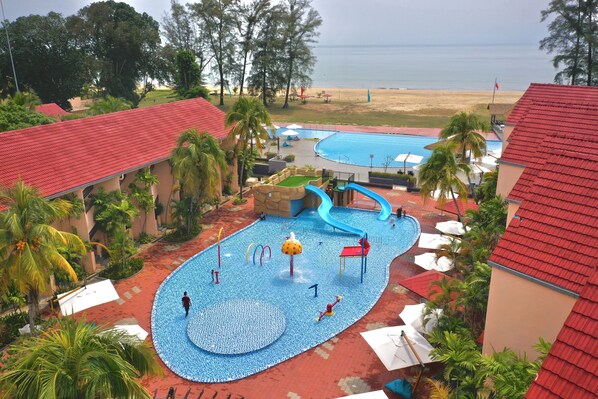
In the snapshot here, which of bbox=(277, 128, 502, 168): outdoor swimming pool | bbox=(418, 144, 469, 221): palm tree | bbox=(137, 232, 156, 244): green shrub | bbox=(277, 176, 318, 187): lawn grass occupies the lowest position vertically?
bbox=(137, 232, 156, 244): green shrub

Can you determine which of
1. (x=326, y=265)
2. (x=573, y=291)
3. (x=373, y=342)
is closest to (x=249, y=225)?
(x=326, y=265)

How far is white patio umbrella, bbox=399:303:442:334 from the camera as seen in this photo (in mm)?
17095

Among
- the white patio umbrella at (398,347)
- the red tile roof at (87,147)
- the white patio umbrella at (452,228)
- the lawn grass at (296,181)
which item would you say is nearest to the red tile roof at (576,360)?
the white patio umbrella at (398,347)

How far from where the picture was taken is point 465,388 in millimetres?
12586

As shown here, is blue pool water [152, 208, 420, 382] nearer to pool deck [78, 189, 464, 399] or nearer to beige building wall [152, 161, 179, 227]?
pool deck [78, 189, 464, 399]

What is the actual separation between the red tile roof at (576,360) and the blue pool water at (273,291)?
1113 centimetres

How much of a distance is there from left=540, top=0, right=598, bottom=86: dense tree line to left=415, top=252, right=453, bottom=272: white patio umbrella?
48.1 m

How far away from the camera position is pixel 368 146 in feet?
187

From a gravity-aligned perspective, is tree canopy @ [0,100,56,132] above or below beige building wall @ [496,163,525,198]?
above

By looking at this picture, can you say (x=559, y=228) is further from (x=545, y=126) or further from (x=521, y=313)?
(x=545, y=126)

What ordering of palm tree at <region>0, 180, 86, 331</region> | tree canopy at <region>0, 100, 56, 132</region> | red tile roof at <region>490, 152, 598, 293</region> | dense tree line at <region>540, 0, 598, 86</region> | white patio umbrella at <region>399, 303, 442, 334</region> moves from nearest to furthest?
red tile roof at <region>490, 152, 598, 293</region>
palm tree at <region>0, 180, 86, 331</region>
white patio umbrella at <region>399, 303, 442, 334</region>
tree canopy at <region>0, 100, 56, 132</region>
dense tree line at <region>540, 0, 598, 86</region>

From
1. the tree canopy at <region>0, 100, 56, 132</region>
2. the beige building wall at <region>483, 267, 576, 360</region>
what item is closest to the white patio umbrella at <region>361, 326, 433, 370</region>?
the beige building wall at <region>483, 267, 576, 360</region>

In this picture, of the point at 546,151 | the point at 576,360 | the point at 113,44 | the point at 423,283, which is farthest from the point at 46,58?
the point at 576,360

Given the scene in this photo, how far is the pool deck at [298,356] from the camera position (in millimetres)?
16281
